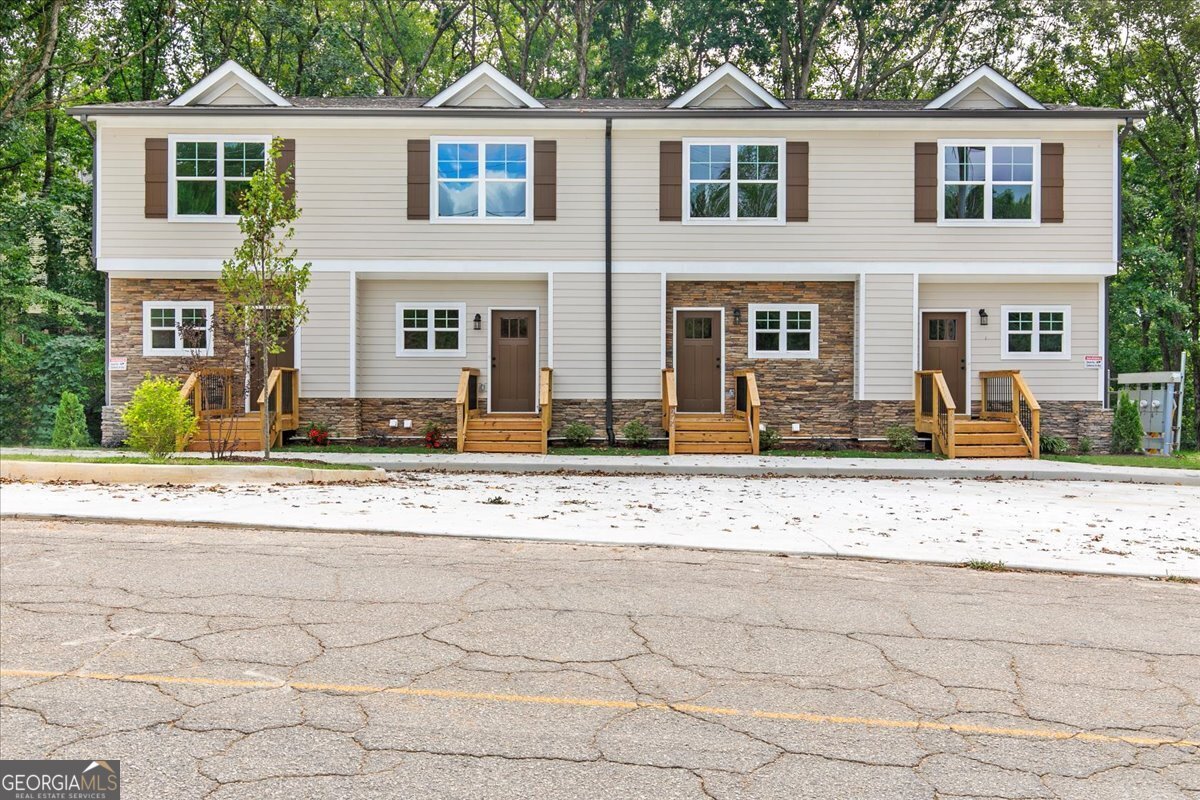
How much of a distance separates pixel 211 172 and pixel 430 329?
546 cm

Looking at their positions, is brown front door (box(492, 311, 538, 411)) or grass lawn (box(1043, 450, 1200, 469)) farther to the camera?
brown front door (box(492, 311, 538, 411))

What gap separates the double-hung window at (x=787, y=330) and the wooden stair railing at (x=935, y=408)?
2.31 meters

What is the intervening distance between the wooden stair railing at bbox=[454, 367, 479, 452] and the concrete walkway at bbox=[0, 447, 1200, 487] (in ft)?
4.68

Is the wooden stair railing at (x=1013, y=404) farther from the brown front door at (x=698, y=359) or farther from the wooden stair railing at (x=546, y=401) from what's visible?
the wooden stair railing at (x=546, y=401)

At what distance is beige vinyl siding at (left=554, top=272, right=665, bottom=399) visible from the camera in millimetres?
18109

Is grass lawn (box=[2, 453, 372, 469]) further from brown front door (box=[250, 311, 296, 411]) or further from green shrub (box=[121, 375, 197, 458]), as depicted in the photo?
brown front door (box=[250, 311, 296, 411])

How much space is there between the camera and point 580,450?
56.4 ft

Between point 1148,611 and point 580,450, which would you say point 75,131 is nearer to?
point 580,450

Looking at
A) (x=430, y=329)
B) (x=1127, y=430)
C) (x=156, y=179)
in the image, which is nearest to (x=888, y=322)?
(x=1127, y=430)

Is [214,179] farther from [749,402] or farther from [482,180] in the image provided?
[749,402]

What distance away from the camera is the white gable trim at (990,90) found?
18344 mm

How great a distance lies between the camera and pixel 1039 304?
18500 mm

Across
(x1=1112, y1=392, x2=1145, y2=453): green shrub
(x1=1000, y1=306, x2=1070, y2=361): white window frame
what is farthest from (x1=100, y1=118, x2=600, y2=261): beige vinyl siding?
(x1=1112, y1=392, x2=1145, y2=453): green shrub

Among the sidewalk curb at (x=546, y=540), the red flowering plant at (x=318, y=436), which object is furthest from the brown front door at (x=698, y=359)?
the sidewalk curb at (x=546, y=540)
